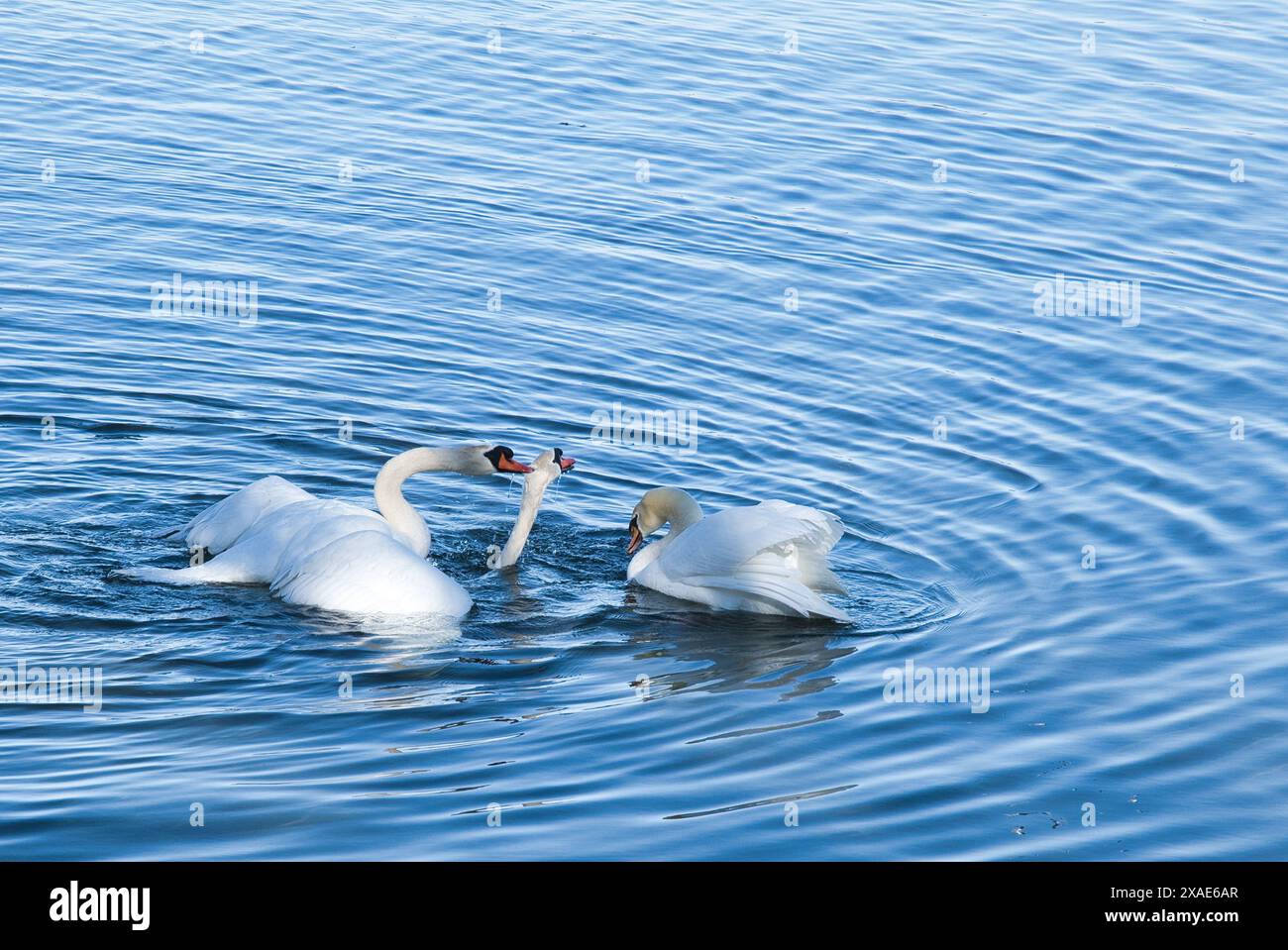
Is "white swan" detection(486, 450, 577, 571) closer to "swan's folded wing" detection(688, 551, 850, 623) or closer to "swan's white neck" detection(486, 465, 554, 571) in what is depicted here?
"swan's white neck" detection(486, 465, 554, 571)

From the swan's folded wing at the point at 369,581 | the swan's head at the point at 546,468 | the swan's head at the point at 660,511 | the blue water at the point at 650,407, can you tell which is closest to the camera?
the blue water at the point at 650,407

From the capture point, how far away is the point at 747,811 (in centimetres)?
762

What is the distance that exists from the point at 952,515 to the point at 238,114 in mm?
11864

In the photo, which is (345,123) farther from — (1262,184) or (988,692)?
(988,692)

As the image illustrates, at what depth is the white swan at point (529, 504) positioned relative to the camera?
1131 cm

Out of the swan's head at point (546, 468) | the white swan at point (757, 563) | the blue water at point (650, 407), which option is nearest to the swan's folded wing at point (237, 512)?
the blue water at point (650, 407)

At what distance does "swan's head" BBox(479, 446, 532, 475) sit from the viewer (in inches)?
448

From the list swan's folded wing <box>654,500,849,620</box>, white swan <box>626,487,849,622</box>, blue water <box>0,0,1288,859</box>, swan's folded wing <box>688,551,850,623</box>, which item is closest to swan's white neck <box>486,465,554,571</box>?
blue water <box>0,0,1288,859</box>

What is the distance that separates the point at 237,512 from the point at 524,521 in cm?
178

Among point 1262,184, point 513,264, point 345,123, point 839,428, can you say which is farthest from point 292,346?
point 1262,184

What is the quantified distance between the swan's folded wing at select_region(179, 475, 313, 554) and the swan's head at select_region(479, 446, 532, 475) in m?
1.12

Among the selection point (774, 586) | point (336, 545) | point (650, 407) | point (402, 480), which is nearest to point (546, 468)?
point (402, 480)

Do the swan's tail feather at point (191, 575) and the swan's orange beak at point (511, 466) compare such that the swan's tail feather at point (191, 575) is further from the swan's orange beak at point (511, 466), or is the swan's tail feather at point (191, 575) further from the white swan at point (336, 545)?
the swan's orange beak at point (511, 466)

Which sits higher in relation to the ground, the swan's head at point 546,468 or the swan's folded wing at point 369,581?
the swan's head at point 546,468
